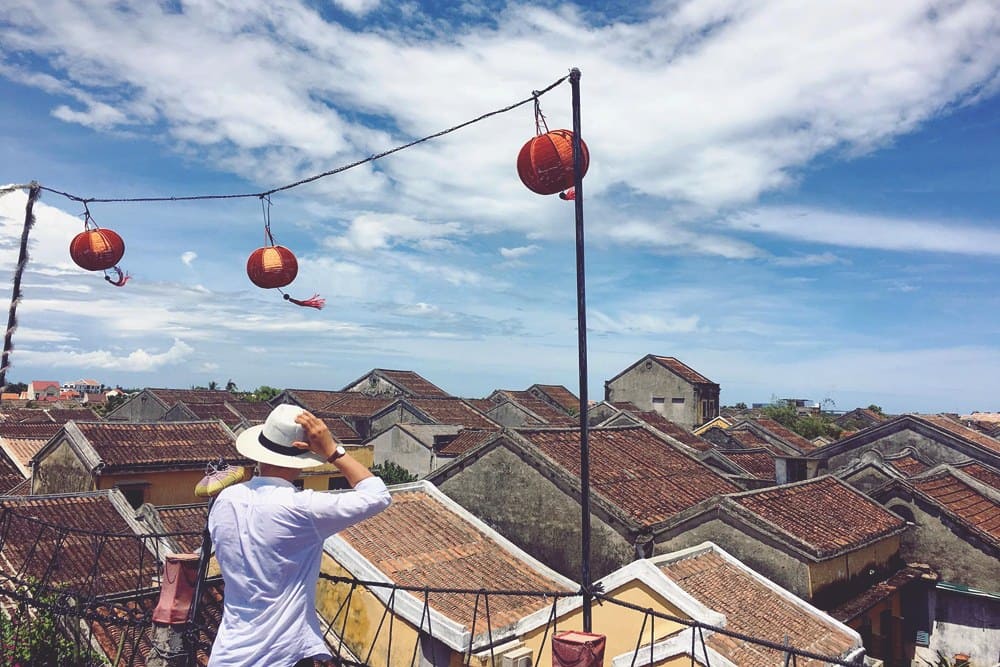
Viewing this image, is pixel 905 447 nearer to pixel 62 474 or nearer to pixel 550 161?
pixel 550 161

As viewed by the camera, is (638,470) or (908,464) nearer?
(638,470)

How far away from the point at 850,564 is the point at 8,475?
1054 inches

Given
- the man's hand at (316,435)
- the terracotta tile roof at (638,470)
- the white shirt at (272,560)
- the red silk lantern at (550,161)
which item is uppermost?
the red silk lantern at (550,161)

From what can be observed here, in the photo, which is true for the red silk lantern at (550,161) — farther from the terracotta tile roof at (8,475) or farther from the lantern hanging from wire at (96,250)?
the terracotta tile roof at (8,475)

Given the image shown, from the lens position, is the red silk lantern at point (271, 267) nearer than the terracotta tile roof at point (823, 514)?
Yes

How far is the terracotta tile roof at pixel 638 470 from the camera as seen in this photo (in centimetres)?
1476

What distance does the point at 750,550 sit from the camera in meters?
13.2

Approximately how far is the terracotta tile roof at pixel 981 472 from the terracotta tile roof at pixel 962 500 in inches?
115

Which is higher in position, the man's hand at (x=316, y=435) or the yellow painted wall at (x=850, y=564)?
the man's hand at (x=316, y=435)

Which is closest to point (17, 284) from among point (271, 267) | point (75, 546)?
point (271, 267)

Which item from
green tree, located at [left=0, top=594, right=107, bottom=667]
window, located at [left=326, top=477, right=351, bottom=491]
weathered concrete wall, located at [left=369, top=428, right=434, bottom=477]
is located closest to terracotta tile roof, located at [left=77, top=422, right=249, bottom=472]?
window, located at [left=326, top=477, right=351, bottom=491]

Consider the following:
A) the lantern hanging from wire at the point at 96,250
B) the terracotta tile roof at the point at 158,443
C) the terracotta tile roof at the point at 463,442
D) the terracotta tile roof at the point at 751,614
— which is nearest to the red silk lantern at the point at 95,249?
the lantern hanging from wire at the point at 96,250

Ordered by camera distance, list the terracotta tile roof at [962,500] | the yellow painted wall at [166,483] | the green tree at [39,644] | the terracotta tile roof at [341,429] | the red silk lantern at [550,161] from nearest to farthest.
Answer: the red silk lantern at [550,161], the green tree at [39,644], the terracotta tile roof at [962,500], the yellow painted wall at [166,483], the terracotta tile roof at [341,429]

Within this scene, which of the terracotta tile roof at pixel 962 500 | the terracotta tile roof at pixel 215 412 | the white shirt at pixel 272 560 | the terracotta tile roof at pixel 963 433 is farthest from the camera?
the terracotta tile roof at pixel 215 412
